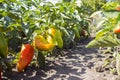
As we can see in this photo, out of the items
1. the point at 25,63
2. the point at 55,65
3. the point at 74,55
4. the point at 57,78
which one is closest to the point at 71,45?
the point at 74,55

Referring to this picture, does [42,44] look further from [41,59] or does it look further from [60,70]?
[60,70]

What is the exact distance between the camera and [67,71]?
224cm

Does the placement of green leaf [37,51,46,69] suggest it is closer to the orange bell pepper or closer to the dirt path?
the dirt path

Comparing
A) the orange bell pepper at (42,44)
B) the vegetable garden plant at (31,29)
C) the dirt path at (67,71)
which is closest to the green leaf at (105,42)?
the vegetable garden plant at (31,29)

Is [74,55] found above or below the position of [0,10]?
below

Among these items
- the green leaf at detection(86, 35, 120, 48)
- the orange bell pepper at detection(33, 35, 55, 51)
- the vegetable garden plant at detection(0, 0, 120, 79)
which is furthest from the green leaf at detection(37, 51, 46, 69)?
the green leaf at detection(86, 35, 120, 48)

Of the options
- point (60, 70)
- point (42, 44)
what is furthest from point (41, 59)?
point (42, 44)

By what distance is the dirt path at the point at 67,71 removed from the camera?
207 cm

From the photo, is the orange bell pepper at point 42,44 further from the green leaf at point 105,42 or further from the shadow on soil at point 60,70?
the green leaf at point 105,42

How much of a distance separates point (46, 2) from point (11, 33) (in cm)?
55

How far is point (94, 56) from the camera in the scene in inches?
114

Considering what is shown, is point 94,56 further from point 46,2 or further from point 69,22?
point 46,2

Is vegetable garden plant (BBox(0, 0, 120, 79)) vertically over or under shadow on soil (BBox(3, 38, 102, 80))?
over

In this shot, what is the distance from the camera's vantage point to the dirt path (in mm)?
2074
